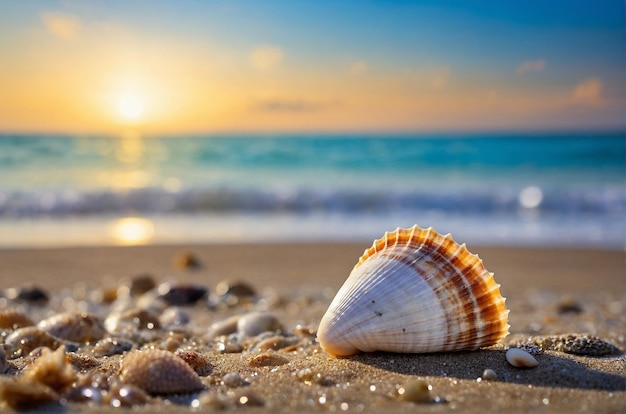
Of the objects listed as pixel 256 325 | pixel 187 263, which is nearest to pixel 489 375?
pixel 256 325

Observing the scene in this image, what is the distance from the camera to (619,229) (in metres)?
9.98

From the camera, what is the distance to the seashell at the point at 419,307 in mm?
2451

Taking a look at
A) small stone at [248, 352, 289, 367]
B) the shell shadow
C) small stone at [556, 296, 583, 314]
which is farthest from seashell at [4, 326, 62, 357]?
small stone at [556, 296, 583, 314]

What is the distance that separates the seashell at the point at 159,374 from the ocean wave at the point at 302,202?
10280mm

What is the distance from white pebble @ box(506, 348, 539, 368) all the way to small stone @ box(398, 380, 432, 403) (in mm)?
467

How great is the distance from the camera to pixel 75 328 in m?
3.29

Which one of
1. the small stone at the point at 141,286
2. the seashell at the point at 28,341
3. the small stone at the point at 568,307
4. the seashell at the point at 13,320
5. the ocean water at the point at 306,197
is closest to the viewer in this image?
the seashell at the point at 28,341

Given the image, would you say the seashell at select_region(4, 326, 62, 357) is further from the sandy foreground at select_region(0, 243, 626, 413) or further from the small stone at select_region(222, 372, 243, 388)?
the small stone at select_region(222, 372, 243, 388)

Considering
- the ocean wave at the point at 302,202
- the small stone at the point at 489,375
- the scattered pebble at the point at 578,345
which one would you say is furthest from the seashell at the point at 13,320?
the ocean wave at the point at 302,202

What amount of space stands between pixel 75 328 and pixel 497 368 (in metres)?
2.16

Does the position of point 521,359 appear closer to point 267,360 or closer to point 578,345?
point 578,345

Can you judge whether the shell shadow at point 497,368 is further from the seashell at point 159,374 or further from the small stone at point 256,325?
the small stone at point 256,325

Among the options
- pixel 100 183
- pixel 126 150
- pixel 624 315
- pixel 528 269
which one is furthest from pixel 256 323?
pixel 126 150

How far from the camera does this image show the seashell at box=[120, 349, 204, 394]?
2156mm
